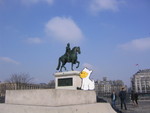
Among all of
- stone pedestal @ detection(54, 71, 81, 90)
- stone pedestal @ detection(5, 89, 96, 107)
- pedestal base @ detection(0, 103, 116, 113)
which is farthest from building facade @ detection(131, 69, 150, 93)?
stone pedestal @ detection(5, 89, 96, 107)

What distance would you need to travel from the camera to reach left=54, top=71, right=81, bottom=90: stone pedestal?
12.4m

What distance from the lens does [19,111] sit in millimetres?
8062

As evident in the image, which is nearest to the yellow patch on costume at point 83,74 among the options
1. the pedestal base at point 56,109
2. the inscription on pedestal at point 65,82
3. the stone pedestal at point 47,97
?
the inscription on pedestal at point 65,82

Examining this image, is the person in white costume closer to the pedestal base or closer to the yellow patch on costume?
the yellow patch on costume

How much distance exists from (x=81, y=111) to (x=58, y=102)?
4.19ft

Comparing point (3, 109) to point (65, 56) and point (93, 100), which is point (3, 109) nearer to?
point (93, 100)

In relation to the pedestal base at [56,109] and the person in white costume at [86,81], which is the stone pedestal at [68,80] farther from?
the pedestal base at [56,109]

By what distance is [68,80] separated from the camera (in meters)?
12.7

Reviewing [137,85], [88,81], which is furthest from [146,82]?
[88,81]

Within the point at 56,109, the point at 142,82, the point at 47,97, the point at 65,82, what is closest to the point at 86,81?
the point at 65,82

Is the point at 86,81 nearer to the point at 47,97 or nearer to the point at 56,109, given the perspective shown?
the point at 47,97

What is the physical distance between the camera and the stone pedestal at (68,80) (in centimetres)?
1241

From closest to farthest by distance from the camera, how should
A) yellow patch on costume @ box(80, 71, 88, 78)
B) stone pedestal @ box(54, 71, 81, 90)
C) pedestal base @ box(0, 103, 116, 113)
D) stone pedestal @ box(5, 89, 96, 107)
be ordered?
pedestal base @ box(0, 103, 116, 113)
stone pedestal @ box(5, 89, 96, 107)
stone pedestal @ box(54, 71, 81, 90)
yellow patch on costume @ box(80, 71, 88, 78)

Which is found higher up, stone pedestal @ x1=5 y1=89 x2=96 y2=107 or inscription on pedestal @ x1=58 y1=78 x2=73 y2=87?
inscription on pedestal @ x1=58 y1=78 x2=73 y2=87
